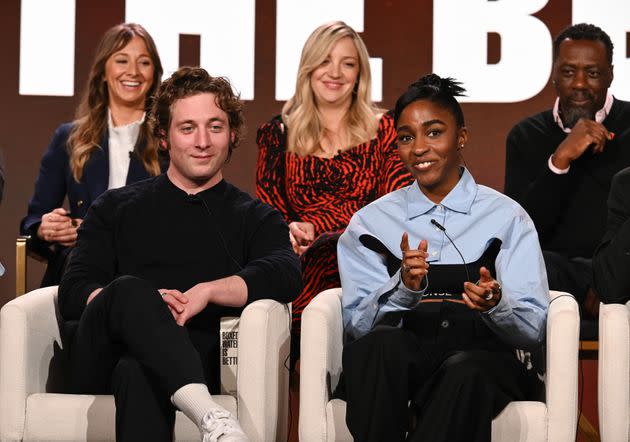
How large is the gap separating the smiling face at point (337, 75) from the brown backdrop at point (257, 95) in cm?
107

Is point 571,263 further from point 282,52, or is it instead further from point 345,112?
point 282,52

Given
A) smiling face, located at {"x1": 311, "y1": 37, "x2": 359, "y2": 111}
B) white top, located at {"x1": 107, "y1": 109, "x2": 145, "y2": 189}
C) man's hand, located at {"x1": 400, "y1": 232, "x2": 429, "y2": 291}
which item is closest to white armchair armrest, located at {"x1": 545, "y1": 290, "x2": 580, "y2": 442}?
man's hand, located at {"x1": 400, "y1": 232, "x2": 429, "y2": 291}

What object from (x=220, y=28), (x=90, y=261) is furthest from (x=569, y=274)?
(x=220, y=28)

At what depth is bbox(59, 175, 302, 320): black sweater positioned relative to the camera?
3473mm

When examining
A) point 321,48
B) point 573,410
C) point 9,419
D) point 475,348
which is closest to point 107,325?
point 9,419

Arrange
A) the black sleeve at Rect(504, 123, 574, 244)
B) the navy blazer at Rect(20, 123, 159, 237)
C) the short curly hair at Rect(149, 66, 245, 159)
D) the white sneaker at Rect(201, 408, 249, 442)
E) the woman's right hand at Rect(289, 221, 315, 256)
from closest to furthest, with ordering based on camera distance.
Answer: the white sneaker at Rect(201, 408, 249, 442), the short curly hair at Rect(149, 66, 245, 159), the woman's right hand at Rect(289, 221, 315, 256), the black sleeve at Rect(504, 123, 574, 244), the navy blazer at Rect(20, 123, 159, 237)

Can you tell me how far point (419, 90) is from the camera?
3.41m

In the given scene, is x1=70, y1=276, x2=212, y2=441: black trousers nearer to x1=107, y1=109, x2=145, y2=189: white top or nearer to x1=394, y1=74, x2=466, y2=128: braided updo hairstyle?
x1=394, y1=74, x2=466, y2=128: braided updo hairstyle

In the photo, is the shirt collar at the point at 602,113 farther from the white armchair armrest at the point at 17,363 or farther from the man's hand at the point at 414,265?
the white armchair armrest at the point at 17,363

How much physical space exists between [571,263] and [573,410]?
4.26ft

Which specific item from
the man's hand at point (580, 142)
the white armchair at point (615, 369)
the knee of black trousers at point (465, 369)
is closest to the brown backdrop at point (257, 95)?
the man's hand at point (580, 142)

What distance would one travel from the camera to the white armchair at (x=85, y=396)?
319 cm

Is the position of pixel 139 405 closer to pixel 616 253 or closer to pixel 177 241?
pixel 177 241

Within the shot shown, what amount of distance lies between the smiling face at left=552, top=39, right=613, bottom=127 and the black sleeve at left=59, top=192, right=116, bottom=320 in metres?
1.94
